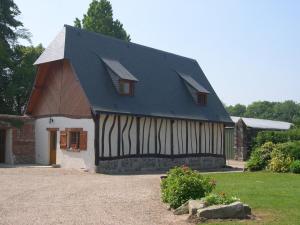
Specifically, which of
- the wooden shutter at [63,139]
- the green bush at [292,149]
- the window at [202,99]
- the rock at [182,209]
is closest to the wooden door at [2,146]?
the wooden shutter at [63,139]

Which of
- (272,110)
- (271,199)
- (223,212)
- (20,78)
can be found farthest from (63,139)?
(272,110)

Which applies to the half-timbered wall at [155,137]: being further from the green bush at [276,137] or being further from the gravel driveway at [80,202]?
the gravel driveway at [80,202]

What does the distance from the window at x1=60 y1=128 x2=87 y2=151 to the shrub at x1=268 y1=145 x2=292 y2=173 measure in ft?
25.5

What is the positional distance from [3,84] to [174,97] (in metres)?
11.9

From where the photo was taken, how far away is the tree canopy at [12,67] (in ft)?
92.4

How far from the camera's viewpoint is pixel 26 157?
2138cm

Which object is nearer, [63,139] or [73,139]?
[73,139]

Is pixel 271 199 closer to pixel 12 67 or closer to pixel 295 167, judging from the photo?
pixel 295 167

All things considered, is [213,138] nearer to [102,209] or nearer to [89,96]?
[89,96]

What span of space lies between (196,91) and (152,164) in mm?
5411

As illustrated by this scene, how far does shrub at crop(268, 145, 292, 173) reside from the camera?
60.5 feet

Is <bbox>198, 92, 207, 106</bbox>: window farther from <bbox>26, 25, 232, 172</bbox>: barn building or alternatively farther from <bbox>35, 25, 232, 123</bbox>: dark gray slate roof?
<bbox>35, 25, 232, 123</bbox>: dark gray slate roof

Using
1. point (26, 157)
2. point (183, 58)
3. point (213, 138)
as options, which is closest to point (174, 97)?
point (213, 138)

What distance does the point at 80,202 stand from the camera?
998 cm
